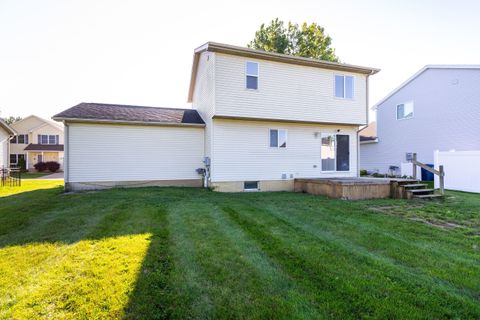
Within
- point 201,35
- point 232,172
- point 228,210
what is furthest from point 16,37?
point 228,210

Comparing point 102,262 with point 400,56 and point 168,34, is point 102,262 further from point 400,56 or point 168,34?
point 400,56

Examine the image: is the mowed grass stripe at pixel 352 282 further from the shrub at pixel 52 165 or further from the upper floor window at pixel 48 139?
the upper floor window at pixel 48 139

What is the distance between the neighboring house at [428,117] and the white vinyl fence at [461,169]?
334 cm

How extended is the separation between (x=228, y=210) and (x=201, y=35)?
11.6m

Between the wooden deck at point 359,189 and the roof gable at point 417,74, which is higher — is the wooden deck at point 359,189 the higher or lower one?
the lower one

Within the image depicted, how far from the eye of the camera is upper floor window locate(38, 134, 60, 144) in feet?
106

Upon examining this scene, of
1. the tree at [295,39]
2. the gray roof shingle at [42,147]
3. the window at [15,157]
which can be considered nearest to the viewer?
the tree at [295,39]

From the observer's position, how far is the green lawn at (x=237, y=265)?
8.46 ft

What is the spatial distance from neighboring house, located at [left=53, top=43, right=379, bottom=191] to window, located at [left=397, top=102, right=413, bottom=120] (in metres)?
6.96

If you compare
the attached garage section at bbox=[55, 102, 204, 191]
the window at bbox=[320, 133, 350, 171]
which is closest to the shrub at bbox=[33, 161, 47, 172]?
the attached garage section at bbox=[55, 102, 204, 191]

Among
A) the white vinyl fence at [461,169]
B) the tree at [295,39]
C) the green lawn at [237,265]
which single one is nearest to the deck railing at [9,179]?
the green lawn at [237,265]

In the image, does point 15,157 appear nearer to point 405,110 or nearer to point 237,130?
point 237,130

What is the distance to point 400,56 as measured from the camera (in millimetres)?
14367

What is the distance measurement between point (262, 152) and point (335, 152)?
3954mm
